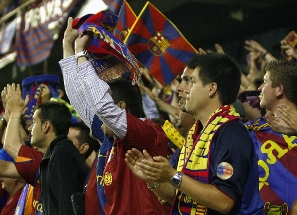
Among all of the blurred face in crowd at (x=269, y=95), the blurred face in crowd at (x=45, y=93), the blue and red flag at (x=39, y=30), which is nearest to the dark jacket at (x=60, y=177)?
the blurred face in crowd at (x=269, y=95)

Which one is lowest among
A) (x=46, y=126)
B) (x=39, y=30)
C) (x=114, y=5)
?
(x=39, y=30)

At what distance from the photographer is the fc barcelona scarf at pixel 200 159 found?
3004 millimetres

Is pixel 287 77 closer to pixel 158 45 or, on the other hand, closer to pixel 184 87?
pixel 184 87

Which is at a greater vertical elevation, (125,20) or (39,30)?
(125,20)

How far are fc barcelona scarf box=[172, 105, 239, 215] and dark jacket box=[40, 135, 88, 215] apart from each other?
1.13 meters

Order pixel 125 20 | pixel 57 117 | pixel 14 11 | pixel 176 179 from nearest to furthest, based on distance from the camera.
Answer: pixel 176 179
pixel 57 117
pixel 125 20
pixel 14 11

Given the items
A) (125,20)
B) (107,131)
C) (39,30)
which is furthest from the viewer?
(39,30)

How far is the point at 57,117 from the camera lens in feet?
15.4

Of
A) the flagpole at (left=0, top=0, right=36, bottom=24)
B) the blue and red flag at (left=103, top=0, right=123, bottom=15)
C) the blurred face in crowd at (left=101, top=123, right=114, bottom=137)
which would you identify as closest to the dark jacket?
the blurred face in crowd at (left=101, top=123, right=114, bottom=137)

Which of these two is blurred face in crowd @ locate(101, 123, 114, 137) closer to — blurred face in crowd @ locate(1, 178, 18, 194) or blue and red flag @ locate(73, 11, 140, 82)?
blue and red flag @ locate(73, 11, 140, 82)

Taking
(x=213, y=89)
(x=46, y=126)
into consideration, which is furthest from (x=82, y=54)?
(x=46, y=126)

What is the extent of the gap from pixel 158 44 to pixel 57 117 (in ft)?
4.15

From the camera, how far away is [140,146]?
3.53m

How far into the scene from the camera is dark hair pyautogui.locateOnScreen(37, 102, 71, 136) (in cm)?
470
